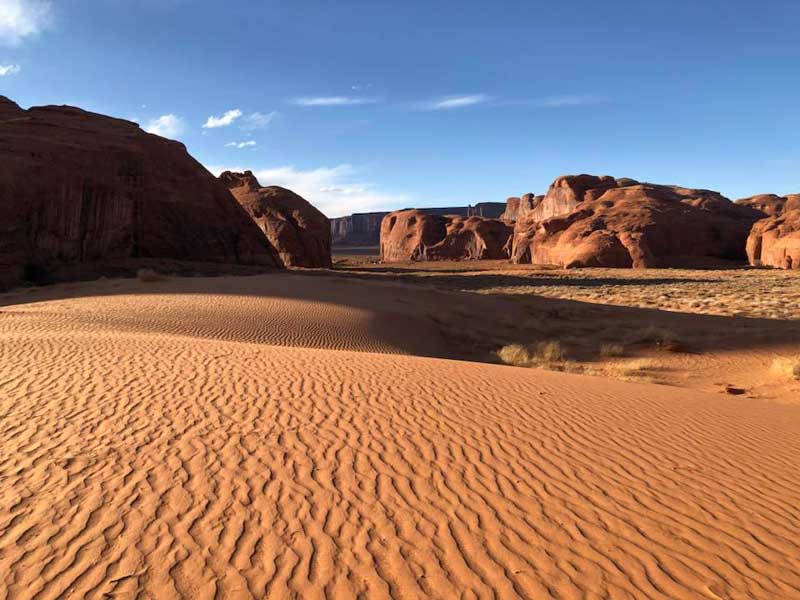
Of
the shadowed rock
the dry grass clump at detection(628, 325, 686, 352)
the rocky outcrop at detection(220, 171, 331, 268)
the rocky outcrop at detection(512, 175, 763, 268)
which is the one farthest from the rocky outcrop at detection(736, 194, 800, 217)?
the dry grass clump at detection(628, 325, 686, 352)

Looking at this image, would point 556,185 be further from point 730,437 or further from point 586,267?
point 730,437

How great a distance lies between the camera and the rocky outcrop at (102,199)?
26078 millimetres

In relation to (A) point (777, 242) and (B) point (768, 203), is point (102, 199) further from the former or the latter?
(B) point (768, 203)

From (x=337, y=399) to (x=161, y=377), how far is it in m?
2.51

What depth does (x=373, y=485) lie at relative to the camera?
4.49m

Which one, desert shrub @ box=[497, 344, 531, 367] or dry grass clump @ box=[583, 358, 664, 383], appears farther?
desert shrub @ box=[497, 344, 531, 367]

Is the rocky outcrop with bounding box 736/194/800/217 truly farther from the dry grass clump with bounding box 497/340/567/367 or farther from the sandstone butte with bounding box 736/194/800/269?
the dry grass clump with bounding box 497/340/567/367

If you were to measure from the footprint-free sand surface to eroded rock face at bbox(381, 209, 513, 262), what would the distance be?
72.9 meters

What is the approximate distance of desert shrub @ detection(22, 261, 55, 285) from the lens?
24234 mm

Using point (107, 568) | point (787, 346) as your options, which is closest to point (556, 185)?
point (787, 346)

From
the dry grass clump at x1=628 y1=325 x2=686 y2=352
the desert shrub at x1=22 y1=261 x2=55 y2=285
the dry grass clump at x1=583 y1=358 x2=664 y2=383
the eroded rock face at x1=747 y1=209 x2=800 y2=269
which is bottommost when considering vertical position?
the dry grass clump at x1=583 y1=358 x2=664 y2=383

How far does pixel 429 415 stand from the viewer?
645 cm

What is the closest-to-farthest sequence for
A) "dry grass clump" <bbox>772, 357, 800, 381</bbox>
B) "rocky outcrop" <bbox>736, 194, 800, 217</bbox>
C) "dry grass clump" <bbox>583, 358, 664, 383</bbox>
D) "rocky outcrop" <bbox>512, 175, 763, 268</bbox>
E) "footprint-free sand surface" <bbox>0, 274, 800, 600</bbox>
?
"footprint-free sand surface" <bbox>0, 274, 800, 600</bbox>, "dry grass clump" <bbox>772, 357, 800, 381</bbox>, "dry grass clump" <bbox>583, 358, 664, 383</bbox>, "rocky outcrop" <bbox>512, 175, 763, 268</bbox>, "rocky outcrop" <bbox>736, 194, 800, 217</bbox>

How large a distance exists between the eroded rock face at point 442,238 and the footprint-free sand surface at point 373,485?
72.9m
